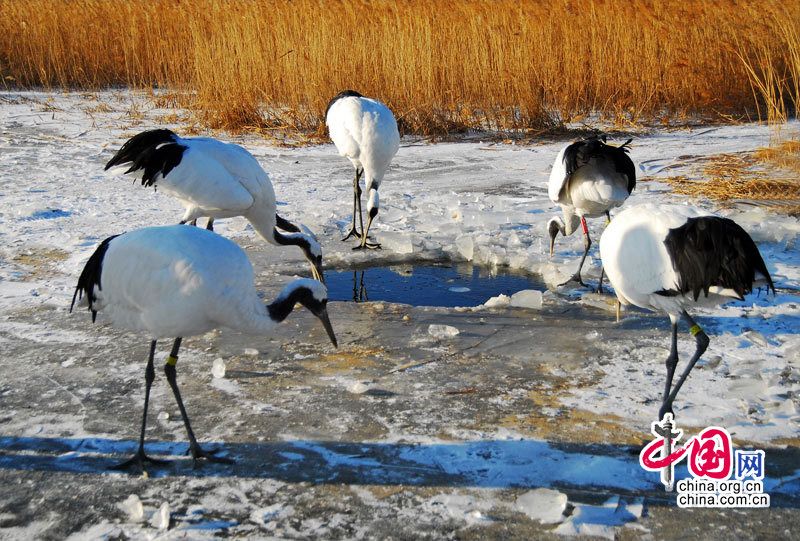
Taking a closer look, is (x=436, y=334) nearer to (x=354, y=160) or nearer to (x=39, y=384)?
(x=39, y=384)

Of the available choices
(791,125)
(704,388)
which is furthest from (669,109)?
(704,388)

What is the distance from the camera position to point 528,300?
5.87 m

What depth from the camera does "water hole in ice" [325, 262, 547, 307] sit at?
245 inches

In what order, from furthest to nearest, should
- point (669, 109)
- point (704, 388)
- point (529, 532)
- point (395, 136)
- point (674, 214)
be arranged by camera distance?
point (669, 109)
point (395, 136)
point (704, 388)
point (674, 214)
point (529, 532)

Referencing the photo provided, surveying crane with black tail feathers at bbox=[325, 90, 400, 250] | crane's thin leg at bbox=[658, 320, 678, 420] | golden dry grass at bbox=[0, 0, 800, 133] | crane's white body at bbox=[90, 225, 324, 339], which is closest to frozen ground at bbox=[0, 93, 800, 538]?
crane's thin leg at bbox=[658, 320, 678, 420]

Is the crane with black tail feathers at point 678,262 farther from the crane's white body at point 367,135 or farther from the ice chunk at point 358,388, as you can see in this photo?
the crane's white body at point 367,135

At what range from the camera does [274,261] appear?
272 inches

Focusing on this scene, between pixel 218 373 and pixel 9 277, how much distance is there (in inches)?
92.5

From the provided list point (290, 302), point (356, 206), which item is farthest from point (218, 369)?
point (356, 206)

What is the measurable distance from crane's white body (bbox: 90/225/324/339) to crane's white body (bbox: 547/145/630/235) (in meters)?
3.03

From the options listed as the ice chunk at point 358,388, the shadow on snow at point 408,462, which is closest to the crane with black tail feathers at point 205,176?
the ice chunk at point 358,388

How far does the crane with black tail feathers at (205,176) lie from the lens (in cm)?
614

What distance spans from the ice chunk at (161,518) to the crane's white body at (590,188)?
4.01 m

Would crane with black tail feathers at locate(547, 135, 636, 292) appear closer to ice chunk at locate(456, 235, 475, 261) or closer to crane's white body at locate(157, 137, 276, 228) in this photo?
ice chunk at locate(456, 235, 475, 261)
